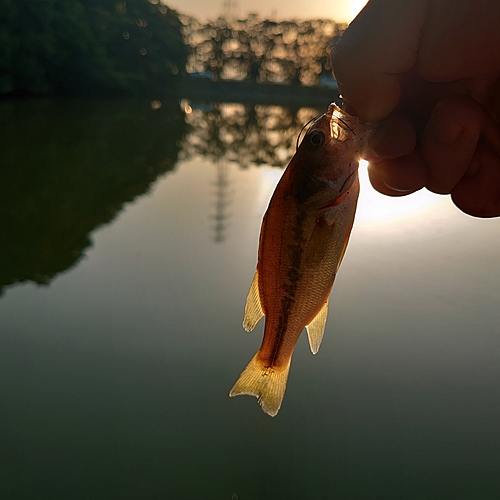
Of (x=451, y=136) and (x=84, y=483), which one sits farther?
(x=84, y=483)

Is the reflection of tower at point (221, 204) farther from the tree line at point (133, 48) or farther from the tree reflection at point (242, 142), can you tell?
the tree line at point (133, 48)

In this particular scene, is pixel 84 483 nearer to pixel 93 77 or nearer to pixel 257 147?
pixel 257 147

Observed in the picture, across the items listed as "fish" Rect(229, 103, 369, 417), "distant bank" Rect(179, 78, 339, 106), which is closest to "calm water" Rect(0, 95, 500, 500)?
"fish" Rect(229, 103, 369, 417)

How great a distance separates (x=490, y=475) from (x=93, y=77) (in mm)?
30675

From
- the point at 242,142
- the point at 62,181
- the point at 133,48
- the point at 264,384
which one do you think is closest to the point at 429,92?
the point at 264,384

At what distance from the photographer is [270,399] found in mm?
1715

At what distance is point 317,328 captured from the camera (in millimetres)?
1740

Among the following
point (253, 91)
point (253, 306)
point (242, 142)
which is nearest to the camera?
point (253, 306)

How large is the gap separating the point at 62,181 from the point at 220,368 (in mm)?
5586

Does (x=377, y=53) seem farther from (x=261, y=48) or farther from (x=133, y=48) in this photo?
(x=261, y=48)

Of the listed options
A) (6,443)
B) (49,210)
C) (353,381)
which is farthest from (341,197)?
(49,210)

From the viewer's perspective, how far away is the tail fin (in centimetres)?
171

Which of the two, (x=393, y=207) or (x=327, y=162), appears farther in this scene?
(x=393, y=207)

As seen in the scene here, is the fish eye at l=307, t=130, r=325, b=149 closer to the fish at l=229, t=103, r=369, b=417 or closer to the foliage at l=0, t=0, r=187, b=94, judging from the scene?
the fish at l=229, t=103, r=369, b=417
